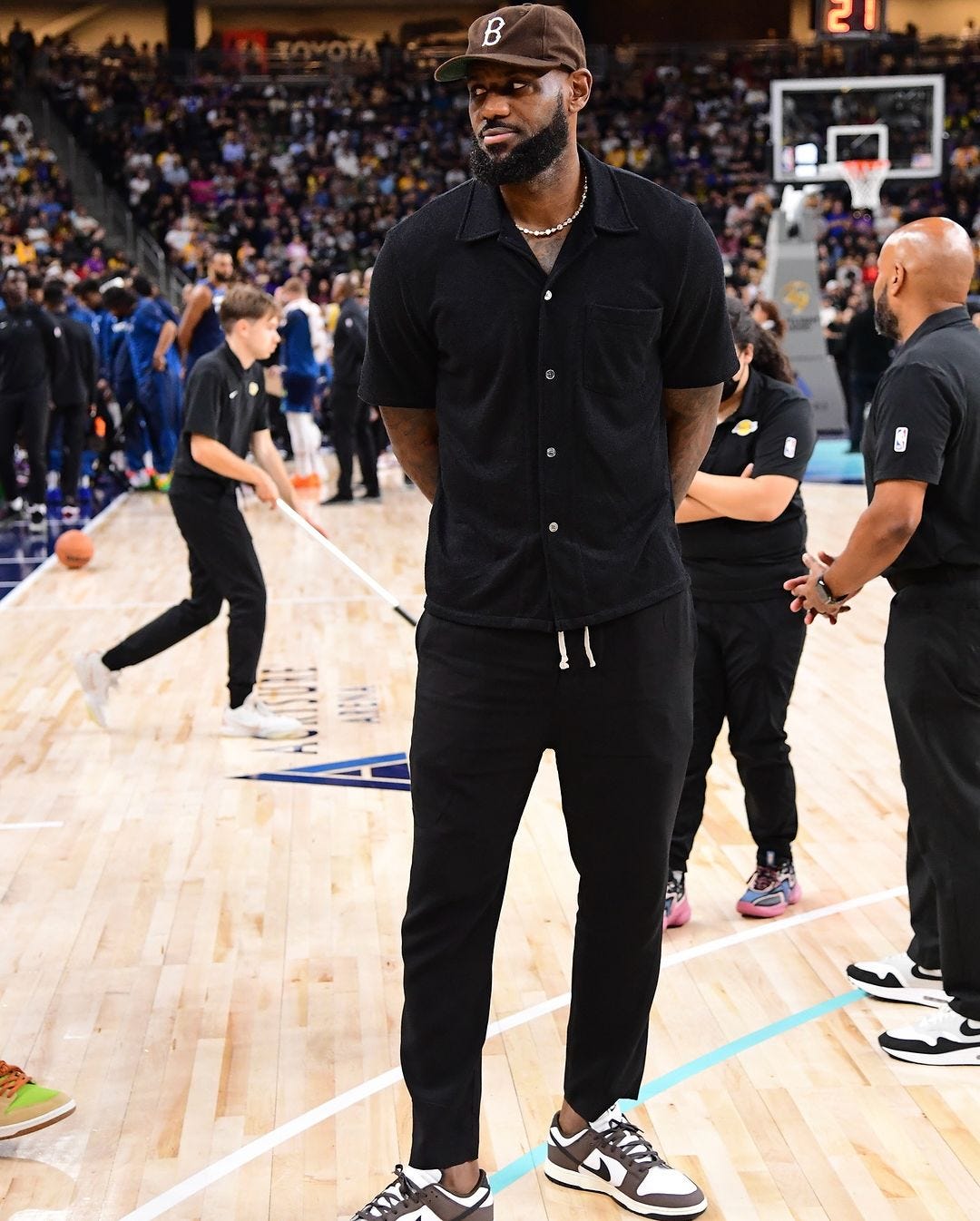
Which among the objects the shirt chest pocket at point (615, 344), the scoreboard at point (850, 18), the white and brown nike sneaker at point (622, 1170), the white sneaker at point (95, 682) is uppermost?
the scoreboard at point (850, 18)

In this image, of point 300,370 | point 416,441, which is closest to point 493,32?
point 416,441

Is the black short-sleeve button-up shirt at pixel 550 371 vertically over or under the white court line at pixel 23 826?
over

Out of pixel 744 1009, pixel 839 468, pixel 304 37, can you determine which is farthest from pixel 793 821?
pixel 304 37

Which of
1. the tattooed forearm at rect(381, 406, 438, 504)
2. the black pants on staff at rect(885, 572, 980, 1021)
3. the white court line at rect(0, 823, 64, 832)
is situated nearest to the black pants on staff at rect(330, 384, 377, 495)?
the white court line at rect(0, 823, 64, 832)

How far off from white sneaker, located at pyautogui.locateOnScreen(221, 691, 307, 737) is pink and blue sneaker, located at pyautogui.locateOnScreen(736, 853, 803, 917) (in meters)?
2.61

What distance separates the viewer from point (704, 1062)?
11.5 feet

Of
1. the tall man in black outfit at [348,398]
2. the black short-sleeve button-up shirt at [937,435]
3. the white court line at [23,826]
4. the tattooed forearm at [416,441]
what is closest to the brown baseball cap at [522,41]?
the tattooed forearm at [416,441]

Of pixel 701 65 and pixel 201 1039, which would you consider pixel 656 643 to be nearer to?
pixel 201 1039

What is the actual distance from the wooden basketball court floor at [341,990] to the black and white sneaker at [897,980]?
0.05 meters

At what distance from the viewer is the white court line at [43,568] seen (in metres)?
9.55

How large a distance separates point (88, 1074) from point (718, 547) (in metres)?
2.10

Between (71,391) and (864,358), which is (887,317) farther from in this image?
(864,358)

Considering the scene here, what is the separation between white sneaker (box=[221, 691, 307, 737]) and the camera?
6543 millimetres

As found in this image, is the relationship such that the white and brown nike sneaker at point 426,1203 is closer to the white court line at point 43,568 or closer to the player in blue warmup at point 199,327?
the white court line at point 43,568
